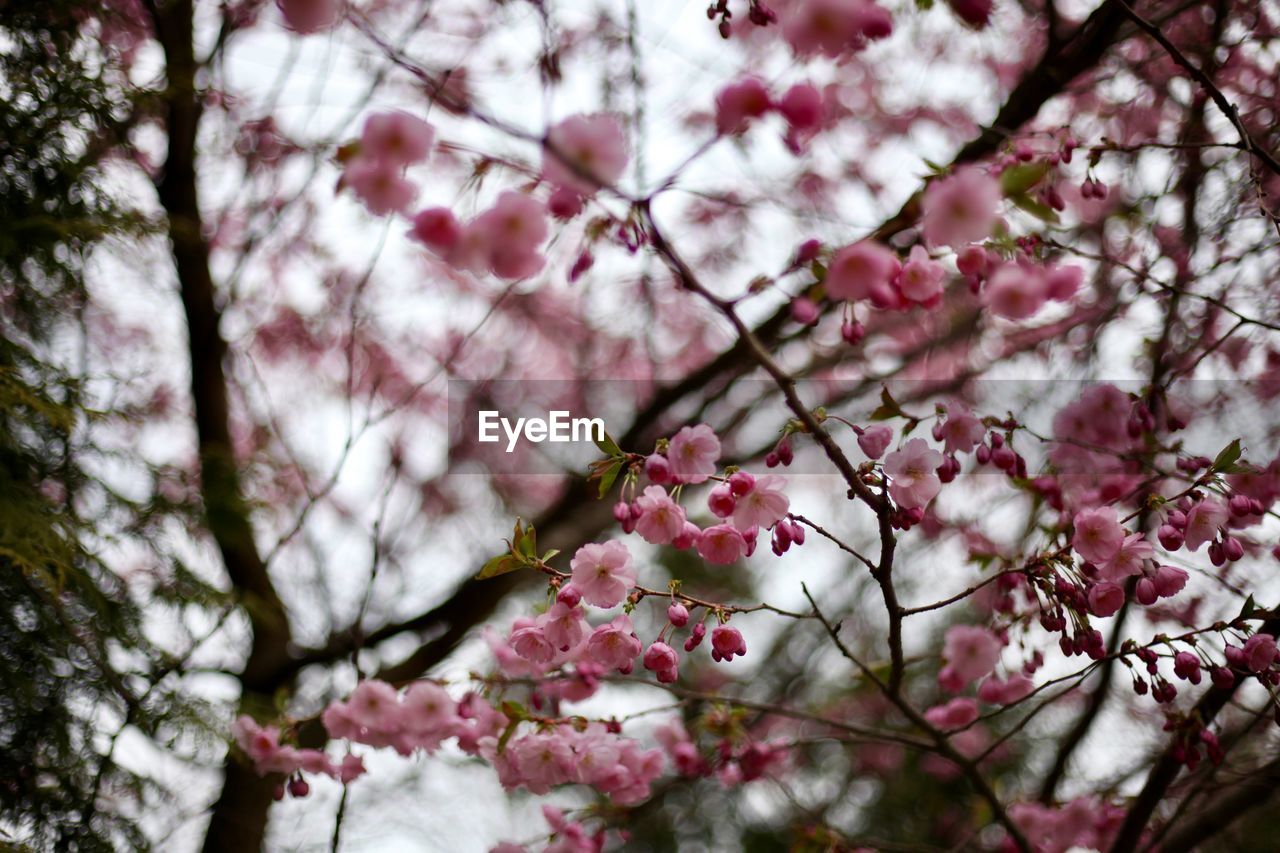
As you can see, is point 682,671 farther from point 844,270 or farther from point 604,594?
point 844,270

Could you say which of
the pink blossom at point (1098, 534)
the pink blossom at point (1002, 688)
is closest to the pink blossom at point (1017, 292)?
the pink blossom at point (1098, 534)

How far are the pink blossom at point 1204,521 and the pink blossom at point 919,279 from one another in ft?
2.04

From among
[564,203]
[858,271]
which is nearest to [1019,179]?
[858,271]

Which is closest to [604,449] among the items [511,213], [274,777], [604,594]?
[604,594]

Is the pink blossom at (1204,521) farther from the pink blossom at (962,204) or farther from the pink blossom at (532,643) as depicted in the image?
the pink blossom at (532,643)

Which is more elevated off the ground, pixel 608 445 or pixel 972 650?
pixel 608 445

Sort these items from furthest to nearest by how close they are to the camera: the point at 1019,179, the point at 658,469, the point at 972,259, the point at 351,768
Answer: the point at 351,768 < the point at 972,259 < the point at 658,469 < the point at 1019,179

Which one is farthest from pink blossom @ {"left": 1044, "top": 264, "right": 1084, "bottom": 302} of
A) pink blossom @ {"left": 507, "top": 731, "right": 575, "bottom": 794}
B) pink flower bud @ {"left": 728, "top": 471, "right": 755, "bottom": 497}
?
pink blossom @ {"left": 507, "top": 731, "right": 575, "bottom": 794}

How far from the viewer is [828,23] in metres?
1.06

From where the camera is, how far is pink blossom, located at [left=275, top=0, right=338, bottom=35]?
1.10 metres

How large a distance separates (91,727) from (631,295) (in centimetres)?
357

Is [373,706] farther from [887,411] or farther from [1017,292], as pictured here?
[1017,292]

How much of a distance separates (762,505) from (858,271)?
483 millimetres

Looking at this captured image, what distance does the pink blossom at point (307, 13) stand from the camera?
110 cm
